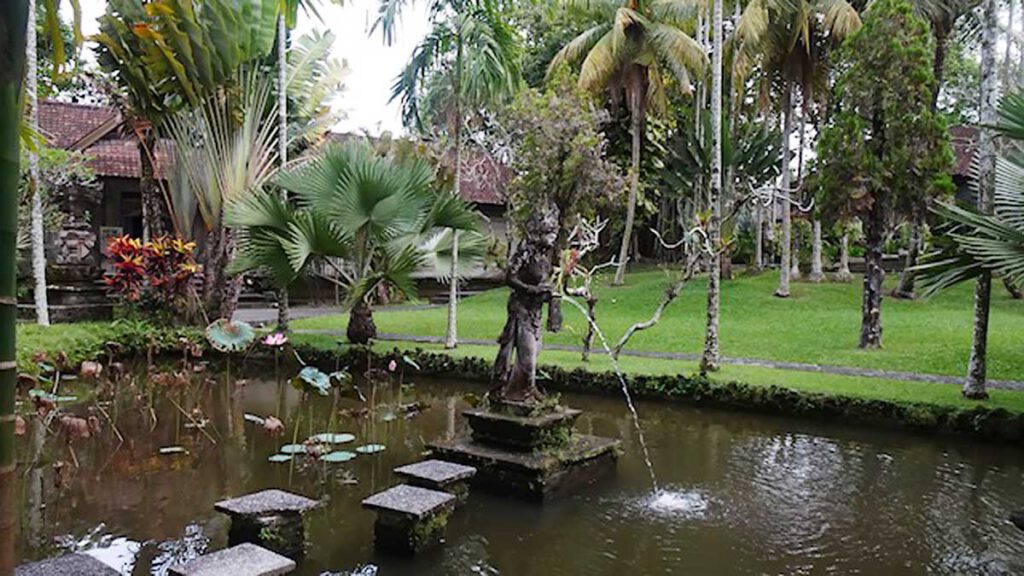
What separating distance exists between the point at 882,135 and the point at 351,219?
29.9ft

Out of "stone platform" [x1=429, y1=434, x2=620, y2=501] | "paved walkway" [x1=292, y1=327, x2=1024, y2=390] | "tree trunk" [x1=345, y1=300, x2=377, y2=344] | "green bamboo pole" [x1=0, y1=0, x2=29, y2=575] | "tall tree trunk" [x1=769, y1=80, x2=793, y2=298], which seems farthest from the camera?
"tall tree trunk" [x1=769, y1=80, x2=793, y2=298]

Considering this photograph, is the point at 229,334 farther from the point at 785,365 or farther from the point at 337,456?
the point at 785,365

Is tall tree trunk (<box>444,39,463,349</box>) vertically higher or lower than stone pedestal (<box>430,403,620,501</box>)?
higher

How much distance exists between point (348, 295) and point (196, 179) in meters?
4.42

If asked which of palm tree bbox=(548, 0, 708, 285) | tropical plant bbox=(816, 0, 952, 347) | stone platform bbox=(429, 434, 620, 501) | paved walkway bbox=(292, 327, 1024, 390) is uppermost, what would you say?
palm tree bbox=(548, 0, 708, 285)

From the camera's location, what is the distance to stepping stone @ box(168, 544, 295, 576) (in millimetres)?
4027

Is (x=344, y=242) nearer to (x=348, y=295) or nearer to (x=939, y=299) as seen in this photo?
(x=348, y=295)

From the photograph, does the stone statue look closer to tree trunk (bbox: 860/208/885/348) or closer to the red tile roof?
tree trunk (bbox: 860/208/885/348)

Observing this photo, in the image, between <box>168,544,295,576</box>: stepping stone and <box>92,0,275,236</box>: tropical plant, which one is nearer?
<box>168,544,295,576</box>: stepping stone

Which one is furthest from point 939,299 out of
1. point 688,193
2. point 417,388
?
point 417,388

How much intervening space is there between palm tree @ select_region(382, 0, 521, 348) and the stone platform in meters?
6.47

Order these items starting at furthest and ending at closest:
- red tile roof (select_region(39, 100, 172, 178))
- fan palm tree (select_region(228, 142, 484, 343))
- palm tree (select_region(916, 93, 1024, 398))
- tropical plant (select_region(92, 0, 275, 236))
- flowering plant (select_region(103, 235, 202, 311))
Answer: red tile roof (select_region(39, 100, 172, 178))
flowering plant (select_region(103, 235, 202, 311))
fan palm tree (select_region(228, 142, 484, 343))
tropical plant (select_region(92, 0, 275, 236))
palm tree (select_region(916, 93, 1024, 398))

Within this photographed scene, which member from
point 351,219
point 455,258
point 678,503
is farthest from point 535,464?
point 455,258

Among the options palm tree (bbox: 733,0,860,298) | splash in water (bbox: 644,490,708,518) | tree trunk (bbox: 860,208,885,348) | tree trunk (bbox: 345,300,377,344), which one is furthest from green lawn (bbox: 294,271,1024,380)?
splash in water (bbox: 644,490,708,518)
